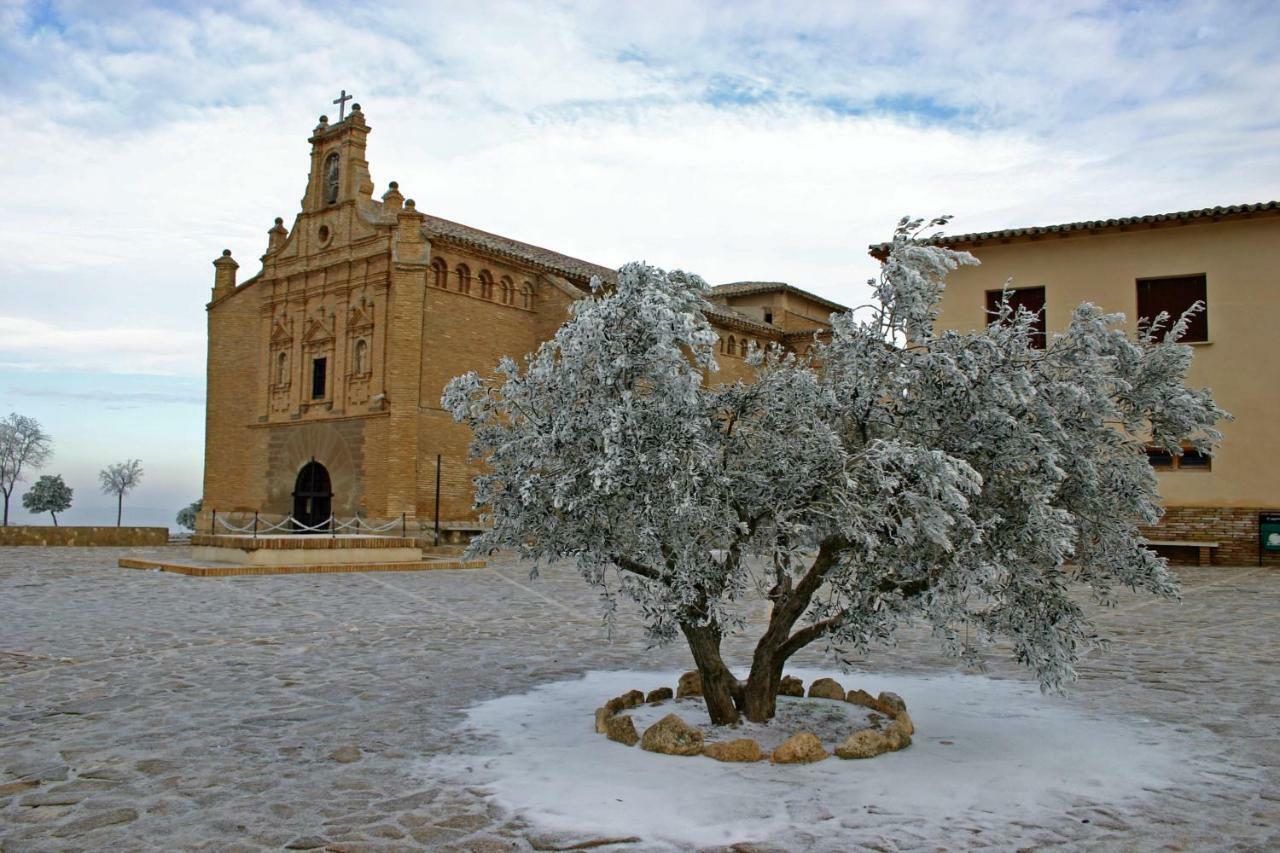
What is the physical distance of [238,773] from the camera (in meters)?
5.18

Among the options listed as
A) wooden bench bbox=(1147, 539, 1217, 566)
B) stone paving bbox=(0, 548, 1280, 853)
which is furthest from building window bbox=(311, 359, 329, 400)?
wooden bench bbox=(1147, 539, 1217, 566)

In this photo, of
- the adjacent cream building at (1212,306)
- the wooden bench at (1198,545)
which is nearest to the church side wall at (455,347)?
the adjacent cream building at (1212,306)

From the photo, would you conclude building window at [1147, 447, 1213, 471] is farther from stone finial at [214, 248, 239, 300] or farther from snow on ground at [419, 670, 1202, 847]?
stone finial at [214, 248, 239, 300]

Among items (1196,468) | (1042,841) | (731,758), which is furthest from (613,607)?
(1196,468)

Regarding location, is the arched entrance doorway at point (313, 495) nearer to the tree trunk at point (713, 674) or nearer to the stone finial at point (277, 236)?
the stone finial at point (277, 236)

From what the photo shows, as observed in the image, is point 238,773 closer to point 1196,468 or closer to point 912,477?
point 912,477

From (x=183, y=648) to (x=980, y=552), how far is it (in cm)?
731

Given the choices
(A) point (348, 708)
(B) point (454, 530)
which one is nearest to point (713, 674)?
(A) point (348, 708)

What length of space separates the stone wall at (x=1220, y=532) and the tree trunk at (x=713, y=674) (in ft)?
54.4

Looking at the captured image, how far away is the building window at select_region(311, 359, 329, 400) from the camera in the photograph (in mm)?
29328

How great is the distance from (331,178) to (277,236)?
3.22 meters

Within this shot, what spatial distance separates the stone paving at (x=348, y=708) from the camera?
170 inches

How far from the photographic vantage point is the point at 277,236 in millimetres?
31688

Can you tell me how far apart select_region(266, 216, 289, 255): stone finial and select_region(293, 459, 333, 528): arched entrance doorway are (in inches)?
290
